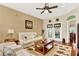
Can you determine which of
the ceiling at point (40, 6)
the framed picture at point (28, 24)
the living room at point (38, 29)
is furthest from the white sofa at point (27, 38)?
the ceiling at point (40, 6)

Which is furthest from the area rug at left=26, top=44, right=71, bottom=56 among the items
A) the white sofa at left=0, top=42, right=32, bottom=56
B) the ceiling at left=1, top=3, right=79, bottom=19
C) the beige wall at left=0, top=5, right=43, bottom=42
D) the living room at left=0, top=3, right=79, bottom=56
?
the ceiling at left=1, top=3, right=79, bottom=19

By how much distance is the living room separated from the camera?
2244 mm

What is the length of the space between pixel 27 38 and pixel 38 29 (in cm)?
28

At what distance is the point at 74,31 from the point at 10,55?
1.32 metres

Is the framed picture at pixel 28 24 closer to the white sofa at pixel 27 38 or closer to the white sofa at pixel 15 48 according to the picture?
the white sofa at pixel 27 38

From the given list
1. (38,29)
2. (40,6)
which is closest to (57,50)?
(38,29)

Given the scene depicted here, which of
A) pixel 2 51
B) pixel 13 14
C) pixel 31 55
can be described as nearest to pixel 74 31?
pixel 31 55

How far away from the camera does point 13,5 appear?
7.46ft

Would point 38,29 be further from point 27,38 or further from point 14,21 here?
point 14,21

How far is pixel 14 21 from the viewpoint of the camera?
7.47 ft

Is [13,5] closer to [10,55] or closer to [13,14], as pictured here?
[13,14]

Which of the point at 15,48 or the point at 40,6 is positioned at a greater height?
the point at 40,6

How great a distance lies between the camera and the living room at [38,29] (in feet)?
7.36

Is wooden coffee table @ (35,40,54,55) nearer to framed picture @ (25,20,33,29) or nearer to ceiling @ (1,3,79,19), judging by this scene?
framed picture @ (25,20,33,29)
